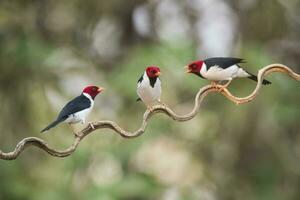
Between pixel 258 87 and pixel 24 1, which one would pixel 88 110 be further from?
pixel 24 1

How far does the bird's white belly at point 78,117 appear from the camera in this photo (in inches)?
42.9

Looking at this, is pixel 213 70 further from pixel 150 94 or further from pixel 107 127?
pixel 107 127

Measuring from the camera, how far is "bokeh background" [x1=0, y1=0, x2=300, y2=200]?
14.2 ft

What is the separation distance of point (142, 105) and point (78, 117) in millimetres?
3393

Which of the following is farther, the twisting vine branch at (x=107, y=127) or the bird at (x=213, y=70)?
the bird at (x=213, y=70)

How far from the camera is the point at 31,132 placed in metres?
4.36

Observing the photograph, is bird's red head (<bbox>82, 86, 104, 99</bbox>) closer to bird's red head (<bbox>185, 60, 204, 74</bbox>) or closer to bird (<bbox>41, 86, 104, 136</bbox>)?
bird (<bbox>41, 86, 104, 136</bbox>)

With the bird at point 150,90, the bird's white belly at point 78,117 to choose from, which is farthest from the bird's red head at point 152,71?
the bird's white belly at point 78,117

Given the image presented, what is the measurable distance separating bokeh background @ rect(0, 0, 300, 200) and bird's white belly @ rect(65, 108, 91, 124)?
9.69ft

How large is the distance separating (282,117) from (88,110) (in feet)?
12.2

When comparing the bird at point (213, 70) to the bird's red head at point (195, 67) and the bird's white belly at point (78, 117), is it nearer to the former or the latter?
the bird's red head at point (195, 67)

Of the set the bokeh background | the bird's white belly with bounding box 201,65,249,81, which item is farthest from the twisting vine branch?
the bokeh background

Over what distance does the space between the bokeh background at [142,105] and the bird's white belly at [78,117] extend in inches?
116

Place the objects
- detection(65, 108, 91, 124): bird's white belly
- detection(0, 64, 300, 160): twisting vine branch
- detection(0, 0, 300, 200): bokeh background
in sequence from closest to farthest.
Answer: detection(0, 64, 300, 160): twisting vine branch
detection(65, 108, 91, 124): bird's white belly
detection(0, 0, 300, 200): bokeh background
